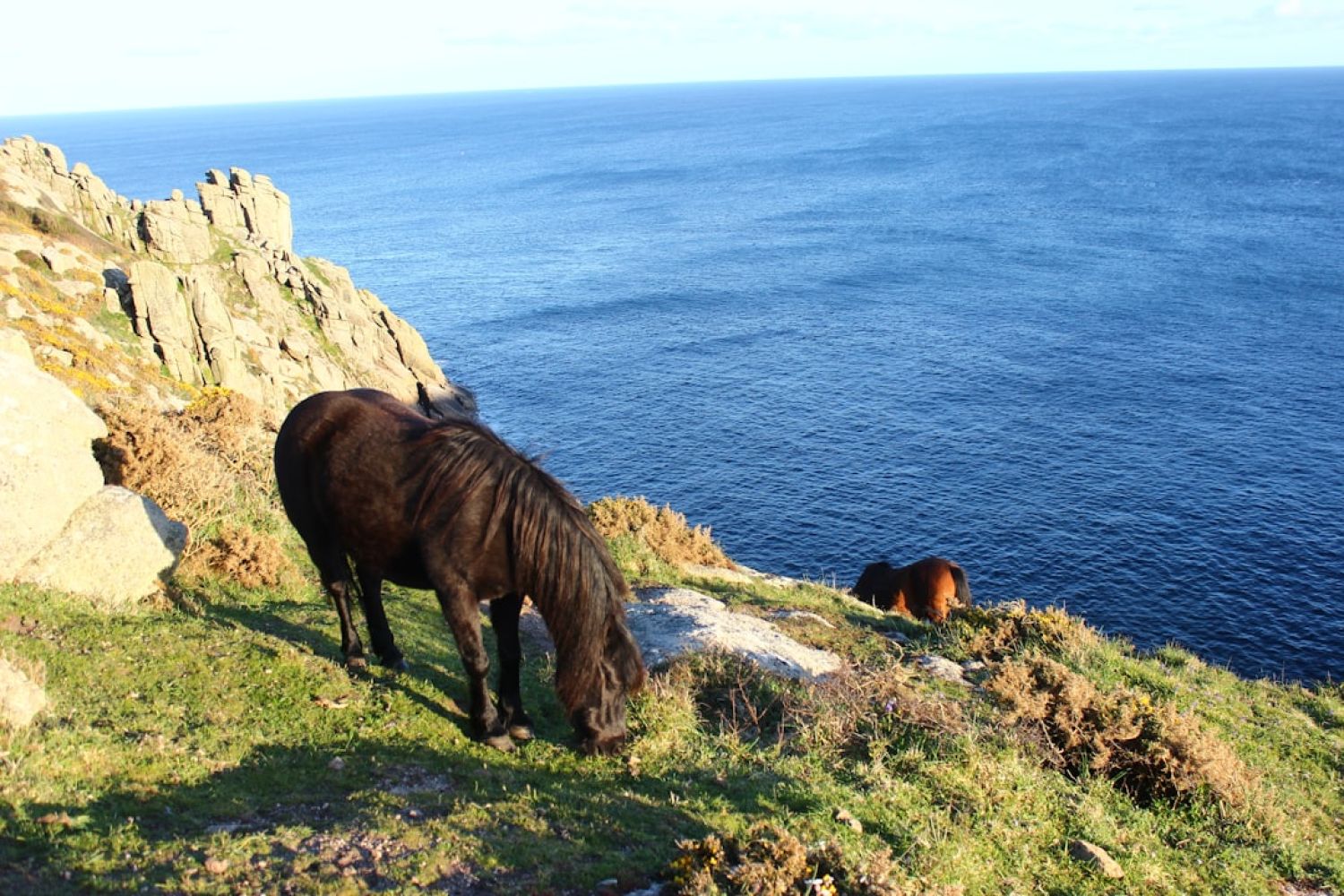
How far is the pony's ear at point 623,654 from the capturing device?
33.3 feet

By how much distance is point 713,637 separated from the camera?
14578 mm

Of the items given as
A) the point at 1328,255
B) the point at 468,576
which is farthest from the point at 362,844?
the point at 1328,255

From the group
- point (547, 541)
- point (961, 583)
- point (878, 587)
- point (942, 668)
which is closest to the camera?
point (547, 541)

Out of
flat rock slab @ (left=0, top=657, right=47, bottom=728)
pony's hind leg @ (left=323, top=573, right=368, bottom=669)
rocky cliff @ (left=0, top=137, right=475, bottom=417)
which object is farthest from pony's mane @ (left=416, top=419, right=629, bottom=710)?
rocky cliff @ (left=0, top=137, right=475, bottom=417)

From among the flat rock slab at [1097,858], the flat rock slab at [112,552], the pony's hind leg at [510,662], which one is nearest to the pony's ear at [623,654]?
the pony's hind leg at [510,662]

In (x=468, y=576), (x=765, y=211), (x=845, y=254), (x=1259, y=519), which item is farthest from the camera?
(x=765, y=211)

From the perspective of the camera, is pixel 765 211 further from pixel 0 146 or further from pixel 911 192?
pixel 0 146

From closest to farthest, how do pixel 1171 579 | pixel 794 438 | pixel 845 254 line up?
pixel 1171 579, pixel 794 438, pixel 845 254

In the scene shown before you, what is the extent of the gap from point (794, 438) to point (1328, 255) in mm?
78848

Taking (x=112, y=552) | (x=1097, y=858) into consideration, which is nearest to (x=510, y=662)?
(x=112, y=552)

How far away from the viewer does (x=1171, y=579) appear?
1875 inches

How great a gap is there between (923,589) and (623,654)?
67.0 feet

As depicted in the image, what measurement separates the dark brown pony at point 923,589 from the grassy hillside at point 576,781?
13.7 m

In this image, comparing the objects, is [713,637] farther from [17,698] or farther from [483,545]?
[17,698]
